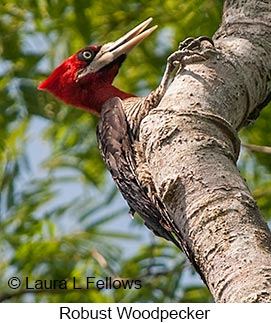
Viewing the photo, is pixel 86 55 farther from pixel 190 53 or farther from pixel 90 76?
pixel 190 53

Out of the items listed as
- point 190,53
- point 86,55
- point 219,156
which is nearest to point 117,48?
point 86,55

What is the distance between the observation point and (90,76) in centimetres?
628

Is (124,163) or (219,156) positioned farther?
(124,163)

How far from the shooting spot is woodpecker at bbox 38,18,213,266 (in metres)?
3.88

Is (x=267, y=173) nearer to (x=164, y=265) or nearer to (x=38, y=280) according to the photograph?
(x=164, y=265)

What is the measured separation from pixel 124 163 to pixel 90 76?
1763 mm

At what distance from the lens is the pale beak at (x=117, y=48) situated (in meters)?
5.62

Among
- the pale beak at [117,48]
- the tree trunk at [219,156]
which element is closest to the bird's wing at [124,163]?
the pale beak at [117,48]

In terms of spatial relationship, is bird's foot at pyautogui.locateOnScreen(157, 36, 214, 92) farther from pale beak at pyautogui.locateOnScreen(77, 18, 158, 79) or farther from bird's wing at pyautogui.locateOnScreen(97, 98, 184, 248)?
pale beak at pyautogui.locateOnScreen(77, 18, 158, 79)

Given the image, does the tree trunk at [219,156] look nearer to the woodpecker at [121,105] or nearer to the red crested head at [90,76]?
the woodpecker at [121,105]

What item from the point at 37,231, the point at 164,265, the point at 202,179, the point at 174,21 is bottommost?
the point at 164,265

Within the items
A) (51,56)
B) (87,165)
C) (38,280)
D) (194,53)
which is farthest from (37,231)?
(194,53)
